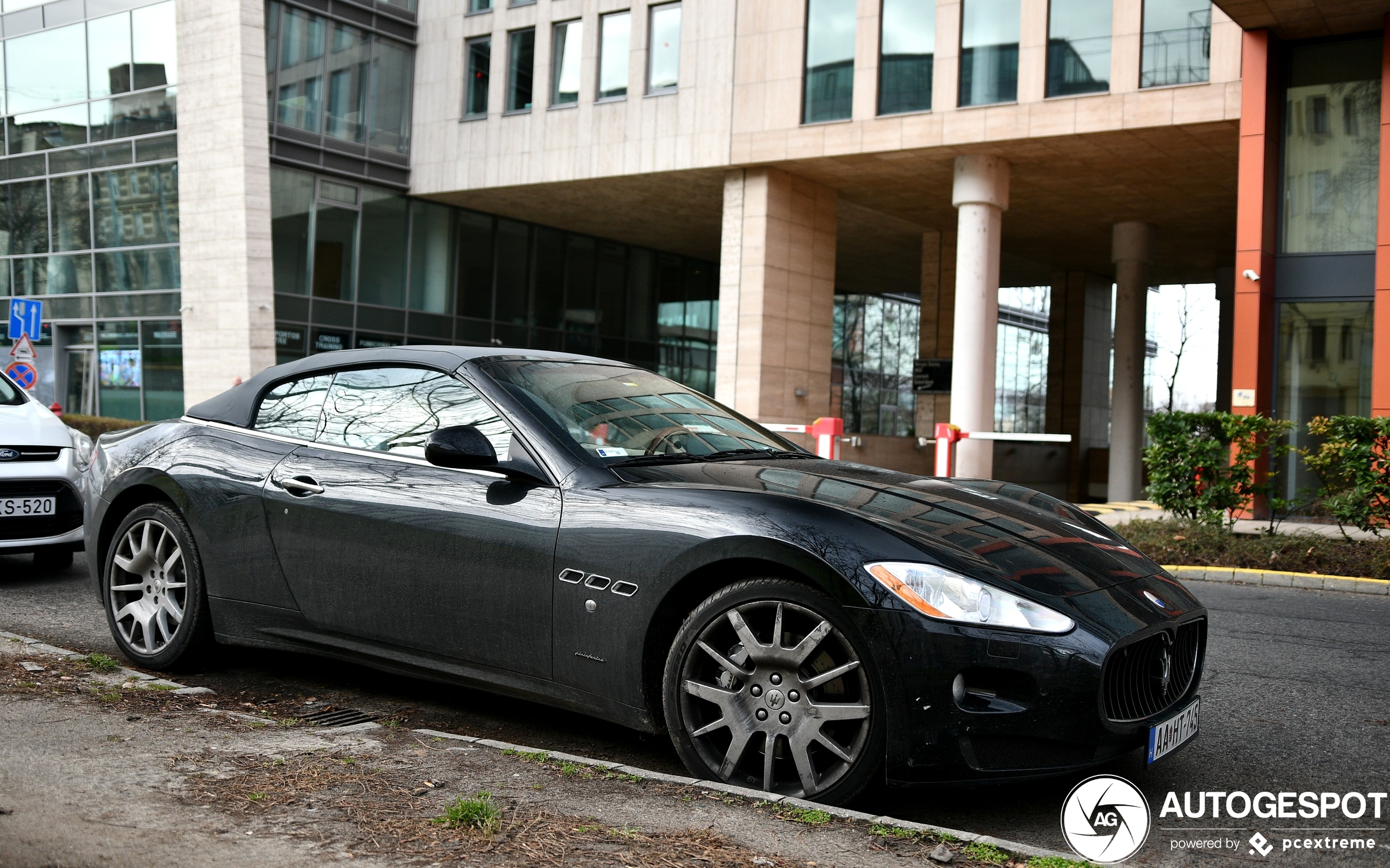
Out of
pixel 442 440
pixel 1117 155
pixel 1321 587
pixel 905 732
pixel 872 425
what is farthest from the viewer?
pixel 872 425

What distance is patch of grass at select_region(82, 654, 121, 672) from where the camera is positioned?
4.91 metres

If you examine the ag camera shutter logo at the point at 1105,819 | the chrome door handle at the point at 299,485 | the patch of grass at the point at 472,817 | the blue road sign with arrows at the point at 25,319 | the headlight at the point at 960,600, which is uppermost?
the blue road sign with arrows at the point at 25,319

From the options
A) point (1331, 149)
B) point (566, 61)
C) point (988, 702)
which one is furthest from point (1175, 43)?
point (988, 702)

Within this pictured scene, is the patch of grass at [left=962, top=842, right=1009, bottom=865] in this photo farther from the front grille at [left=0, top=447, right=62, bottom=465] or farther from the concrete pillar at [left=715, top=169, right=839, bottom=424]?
the concrete pillar at [left=715, top=169, right=839, bottom=424]

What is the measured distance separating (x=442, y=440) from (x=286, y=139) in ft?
80.7

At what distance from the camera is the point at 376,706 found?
4.71 m

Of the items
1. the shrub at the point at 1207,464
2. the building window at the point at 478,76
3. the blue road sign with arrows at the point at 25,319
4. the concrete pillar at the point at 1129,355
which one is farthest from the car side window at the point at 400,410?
the concrete pillar at the point at 1129,355

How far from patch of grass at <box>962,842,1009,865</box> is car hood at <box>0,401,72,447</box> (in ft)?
22.7

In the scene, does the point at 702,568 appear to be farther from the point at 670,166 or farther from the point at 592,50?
the point at 592,50

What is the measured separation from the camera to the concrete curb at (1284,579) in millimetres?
9727

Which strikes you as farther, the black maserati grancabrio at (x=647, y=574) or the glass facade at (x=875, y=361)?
the glass facade at (x=875, y=361)

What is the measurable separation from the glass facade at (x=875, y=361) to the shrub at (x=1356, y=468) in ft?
95.7

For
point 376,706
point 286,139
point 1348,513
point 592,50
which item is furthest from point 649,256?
point 376,706

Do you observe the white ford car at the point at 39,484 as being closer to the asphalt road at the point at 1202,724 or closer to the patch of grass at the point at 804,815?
the asphalt road at the point at 1202,724
